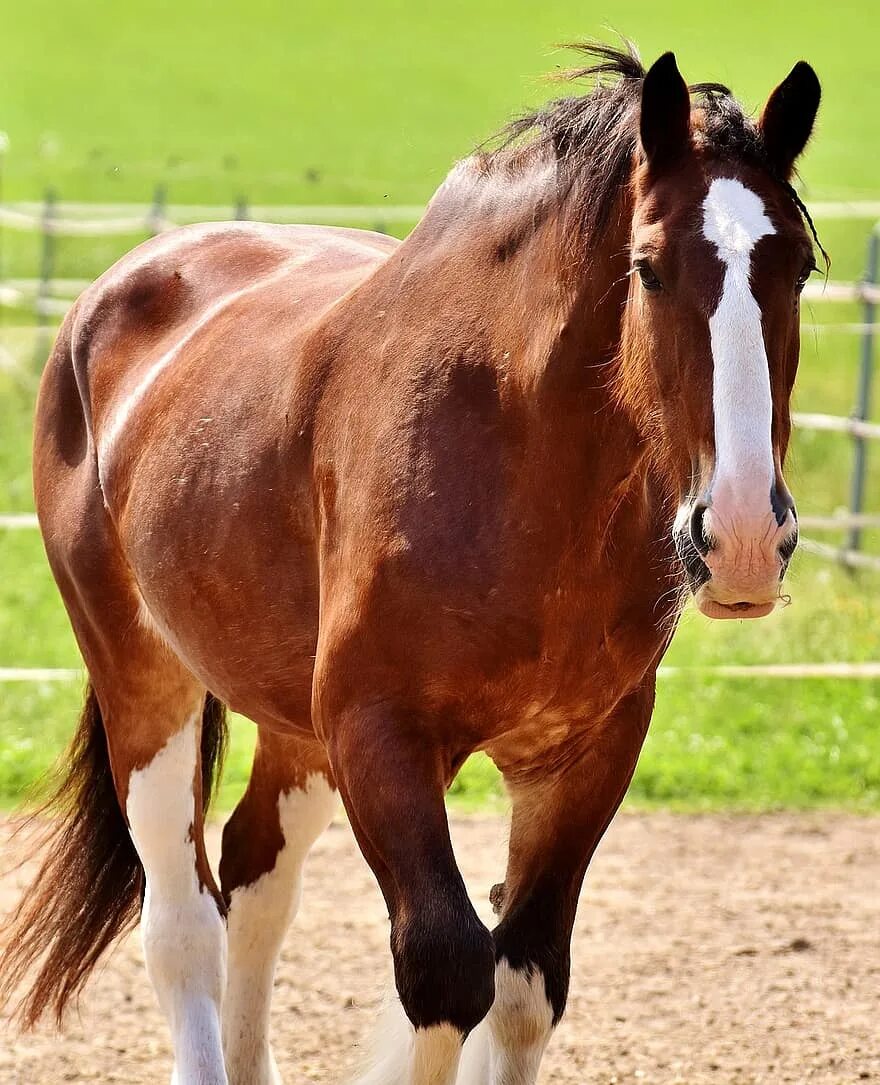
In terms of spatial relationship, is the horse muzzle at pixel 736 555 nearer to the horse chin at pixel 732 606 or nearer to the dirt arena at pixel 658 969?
the horse chin at pixel 732 606

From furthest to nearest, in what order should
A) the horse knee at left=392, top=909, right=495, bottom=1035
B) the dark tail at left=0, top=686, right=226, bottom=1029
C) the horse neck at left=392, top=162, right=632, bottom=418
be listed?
the dark tail at left=0, top=686, right=226, bottom=1029
the horse knee at left=392, top=909, right=495, bottom=1035
the horse neck at left=392, top=162, right=632, bottom=418

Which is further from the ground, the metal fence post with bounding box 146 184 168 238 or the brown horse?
the brown horse

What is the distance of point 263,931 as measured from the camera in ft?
12.2

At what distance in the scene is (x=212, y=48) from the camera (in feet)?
93.1

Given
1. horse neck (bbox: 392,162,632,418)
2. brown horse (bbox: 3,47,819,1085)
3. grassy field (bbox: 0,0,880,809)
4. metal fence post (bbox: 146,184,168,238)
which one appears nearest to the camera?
brown horse (bbox: 3,47,819,1085)

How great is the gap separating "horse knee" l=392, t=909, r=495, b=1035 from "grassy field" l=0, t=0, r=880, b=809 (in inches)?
58.6

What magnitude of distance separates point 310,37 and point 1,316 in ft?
42.8

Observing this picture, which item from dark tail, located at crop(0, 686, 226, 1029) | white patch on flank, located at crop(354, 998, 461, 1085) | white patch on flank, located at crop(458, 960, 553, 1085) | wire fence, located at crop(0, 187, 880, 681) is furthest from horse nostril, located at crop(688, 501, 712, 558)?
dark tail, located at crop(0, 686, 226, 1029)

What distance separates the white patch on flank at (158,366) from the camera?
3518mm

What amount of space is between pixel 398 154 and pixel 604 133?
2119 cm

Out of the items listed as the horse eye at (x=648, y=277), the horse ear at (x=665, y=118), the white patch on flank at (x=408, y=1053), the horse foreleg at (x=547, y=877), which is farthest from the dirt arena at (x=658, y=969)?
the horse ear at (x=665, y=118)

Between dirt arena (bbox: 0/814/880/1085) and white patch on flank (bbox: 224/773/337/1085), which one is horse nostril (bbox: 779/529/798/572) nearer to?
dirt arena (bbox: 0/814/880/1085)

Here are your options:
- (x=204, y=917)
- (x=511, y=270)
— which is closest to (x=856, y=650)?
(x=204, y=917)

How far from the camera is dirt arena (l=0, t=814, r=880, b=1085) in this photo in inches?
157
